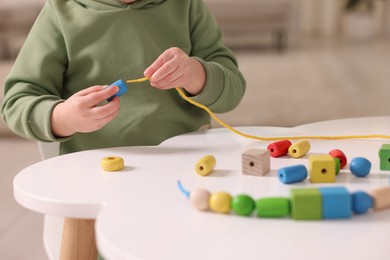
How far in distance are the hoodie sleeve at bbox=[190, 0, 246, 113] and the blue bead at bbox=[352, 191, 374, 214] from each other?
0.38 meters

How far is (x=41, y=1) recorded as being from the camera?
381 cm

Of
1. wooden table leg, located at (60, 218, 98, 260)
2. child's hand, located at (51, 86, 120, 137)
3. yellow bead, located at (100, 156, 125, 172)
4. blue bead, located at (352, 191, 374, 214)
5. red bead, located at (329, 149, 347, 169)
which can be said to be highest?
child's hand, located at (51, 86, 120, 137)

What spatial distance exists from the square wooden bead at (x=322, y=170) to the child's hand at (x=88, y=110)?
0.26m

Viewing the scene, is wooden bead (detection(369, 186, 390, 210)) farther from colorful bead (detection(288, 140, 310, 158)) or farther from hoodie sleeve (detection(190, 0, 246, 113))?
hoodie sleeve (detection(190, 0, 246, 113))

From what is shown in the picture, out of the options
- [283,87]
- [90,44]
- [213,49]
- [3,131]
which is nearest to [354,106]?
[283,87]

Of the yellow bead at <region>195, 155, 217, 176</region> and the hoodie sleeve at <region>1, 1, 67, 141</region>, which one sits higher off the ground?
the hoodie sleeve at <region>1, 1, 67, 141</region>

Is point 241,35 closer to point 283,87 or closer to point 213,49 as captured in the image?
point 283,87

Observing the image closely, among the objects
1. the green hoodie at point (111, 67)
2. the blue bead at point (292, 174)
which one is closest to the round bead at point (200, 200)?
the blue bead at point (292, 174)

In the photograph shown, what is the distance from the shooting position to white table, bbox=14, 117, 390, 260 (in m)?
0.51

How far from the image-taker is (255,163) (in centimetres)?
68

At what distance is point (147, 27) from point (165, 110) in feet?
0.45

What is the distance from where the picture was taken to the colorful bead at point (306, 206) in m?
0.56

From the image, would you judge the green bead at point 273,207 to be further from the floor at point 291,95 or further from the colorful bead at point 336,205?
the floor at point 291,95

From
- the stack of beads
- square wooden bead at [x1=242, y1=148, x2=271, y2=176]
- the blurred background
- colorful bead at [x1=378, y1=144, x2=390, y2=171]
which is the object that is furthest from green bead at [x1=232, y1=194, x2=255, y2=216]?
the blurred background
